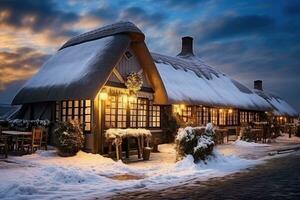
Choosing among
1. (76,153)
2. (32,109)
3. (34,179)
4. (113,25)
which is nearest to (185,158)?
(76,153)

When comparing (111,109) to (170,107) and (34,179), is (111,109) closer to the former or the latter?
(170,107)

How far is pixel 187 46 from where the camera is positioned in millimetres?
38031

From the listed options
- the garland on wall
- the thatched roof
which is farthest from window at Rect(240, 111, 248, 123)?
the garland on wall

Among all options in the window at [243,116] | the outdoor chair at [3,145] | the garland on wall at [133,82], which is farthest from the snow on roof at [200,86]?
the outdoor chair at [3,145]

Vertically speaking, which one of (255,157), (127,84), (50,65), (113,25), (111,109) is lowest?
(255,157)

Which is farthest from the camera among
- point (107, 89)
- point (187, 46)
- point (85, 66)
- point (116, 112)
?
point (187, 46)

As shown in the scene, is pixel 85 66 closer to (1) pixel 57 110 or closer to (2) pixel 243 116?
(1) pixel 57 110

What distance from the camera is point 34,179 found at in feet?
31.8

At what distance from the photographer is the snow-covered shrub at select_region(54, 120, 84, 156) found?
48.6 ft

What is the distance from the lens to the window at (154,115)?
20769 mm

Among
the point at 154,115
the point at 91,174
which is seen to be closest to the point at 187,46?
the point at 154,115

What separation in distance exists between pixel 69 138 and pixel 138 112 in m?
5.22

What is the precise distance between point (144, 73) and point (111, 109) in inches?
124

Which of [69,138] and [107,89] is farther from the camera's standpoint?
[107,89]
